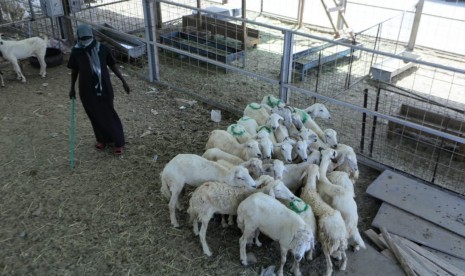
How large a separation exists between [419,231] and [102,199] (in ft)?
12.3

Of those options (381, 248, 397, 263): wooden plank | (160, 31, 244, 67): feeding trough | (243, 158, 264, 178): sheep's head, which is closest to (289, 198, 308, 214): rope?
(243, 158, 264, 178): sheep's head

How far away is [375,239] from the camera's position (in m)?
4.97

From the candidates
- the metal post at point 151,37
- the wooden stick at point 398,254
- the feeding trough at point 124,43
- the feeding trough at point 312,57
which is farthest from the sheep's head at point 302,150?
the feeding trough at point 124,43

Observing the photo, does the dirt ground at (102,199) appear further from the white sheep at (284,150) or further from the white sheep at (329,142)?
the white sheep at (284,150)

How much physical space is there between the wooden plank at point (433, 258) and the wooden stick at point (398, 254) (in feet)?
0.43

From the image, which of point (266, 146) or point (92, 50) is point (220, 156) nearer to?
point (266, 146)

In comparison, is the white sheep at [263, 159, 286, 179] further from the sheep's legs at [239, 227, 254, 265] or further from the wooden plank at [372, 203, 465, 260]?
the wooden plank at [372, 203, 465, 260]

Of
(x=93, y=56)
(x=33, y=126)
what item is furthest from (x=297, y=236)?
(x=33, y=126)

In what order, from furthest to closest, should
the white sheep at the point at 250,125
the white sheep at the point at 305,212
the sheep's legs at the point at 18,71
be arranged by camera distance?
the sheep's legs at the point at 18,71
the white sheep at the point at 250,125
the white sheep at the point at 305,212

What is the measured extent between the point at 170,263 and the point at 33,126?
3.85 m

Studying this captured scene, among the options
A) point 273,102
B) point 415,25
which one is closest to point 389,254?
point 273,102

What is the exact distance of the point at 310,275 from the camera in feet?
14.9

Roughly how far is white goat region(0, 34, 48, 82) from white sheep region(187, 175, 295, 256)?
5.56 metres

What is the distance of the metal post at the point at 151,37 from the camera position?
8.16 m
